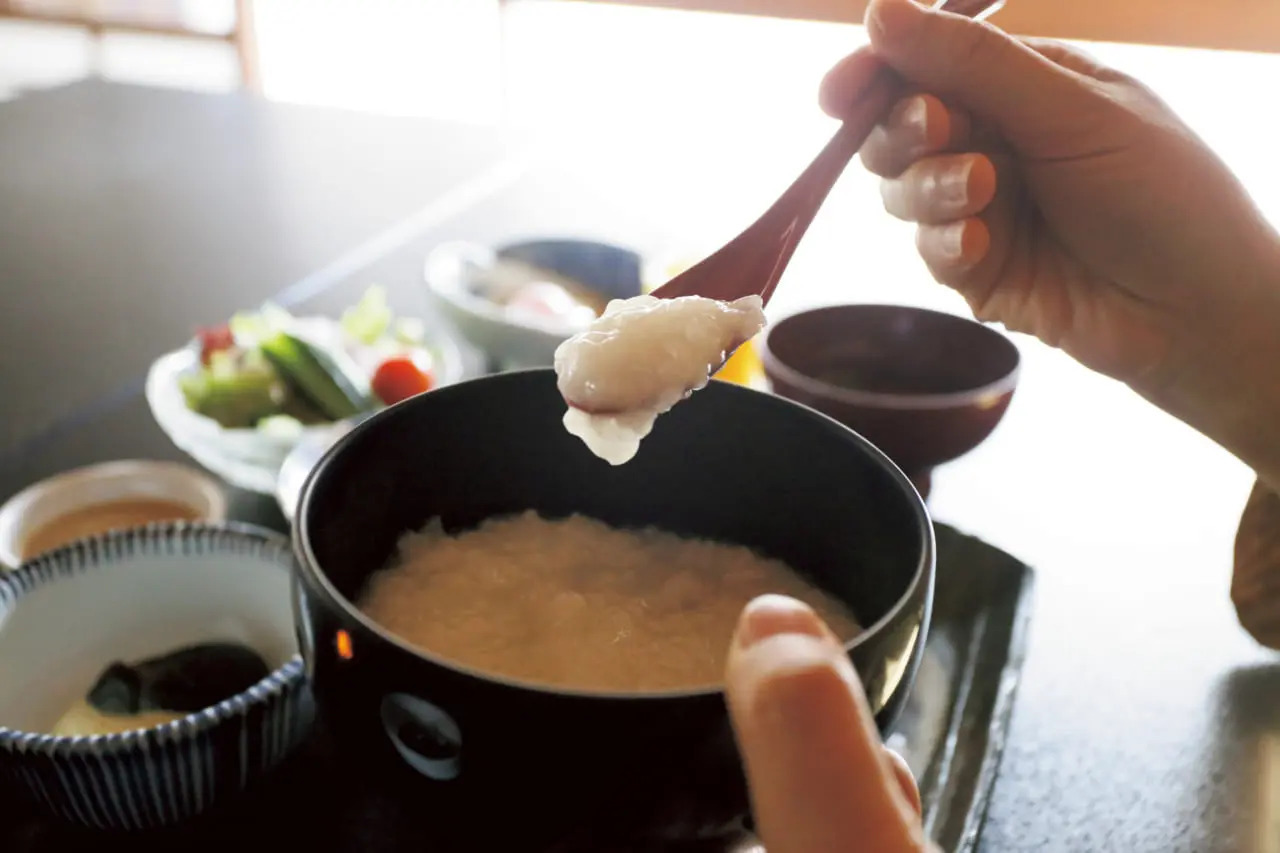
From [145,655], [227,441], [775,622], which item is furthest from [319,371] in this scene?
[775,622]

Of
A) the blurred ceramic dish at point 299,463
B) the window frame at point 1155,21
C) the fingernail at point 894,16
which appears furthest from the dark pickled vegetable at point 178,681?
the window frame at point 1155,21

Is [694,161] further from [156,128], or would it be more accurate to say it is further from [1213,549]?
[1213,549]

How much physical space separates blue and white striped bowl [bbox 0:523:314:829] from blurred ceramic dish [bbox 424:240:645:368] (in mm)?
435

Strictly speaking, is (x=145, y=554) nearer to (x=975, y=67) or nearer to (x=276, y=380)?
(x=276, y=380)

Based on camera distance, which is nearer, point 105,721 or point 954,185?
point 105,721

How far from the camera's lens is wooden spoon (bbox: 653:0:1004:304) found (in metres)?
0.68

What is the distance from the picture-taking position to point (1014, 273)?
3.23 feet

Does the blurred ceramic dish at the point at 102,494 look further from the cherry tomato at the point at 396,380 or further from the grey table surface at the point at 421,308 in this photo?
the cherry tomato at the point at 396,380

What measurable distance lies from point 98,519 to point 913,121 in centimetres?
70

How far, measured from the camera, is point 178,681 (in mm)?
634

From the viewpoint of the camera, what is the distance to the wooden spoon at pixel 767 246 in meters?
0.68

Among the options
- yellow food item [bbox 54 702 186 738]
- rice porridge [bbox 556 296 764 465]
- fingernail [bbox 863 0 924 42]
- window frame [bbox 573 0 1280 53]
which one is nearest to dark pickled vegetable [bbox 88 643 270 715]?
yellow food item [bbox 54 702 186 738]

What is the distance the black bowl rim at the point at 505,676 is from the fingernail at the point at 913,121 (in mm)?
343

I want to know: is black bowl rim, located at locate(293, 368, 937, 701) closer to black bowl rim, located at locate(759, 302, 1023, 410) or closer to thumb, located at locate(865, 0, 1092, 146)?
black bowl rim, located at locate(759, 302, 1023, 410)
